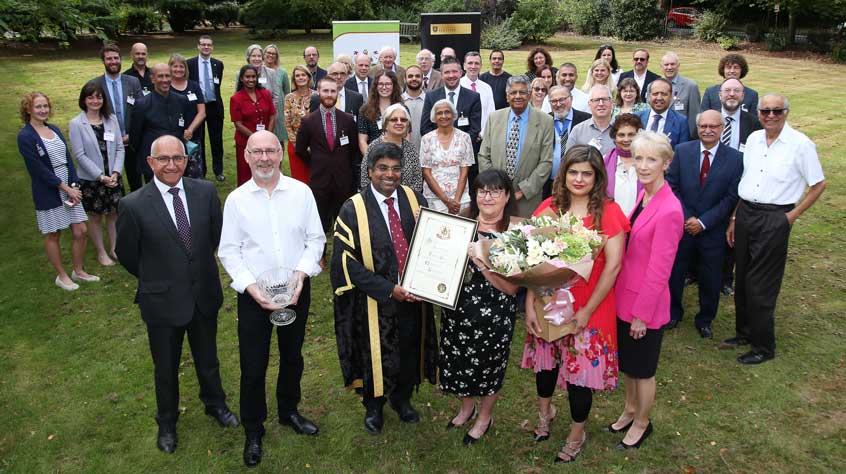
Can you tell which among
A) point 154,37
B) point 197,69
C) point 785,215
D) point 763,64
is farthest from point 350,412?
point 154,37

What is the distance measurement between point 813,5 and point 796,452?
3063 centimetres

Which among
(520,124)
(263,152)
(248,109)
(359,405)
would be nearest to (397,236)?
(263,152)

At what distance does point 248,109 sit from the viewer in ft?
29.5

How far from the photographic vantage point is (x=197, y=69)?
10.7 meters

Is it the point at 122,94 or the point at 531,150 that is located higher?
the point at 122,94

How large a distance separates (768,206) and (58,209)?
290 inches

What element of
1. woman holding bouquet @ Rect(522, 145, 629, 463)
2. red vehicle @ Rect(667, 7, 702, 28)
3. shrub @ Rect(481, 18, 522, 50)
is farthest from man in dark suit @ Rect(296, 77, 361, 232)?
red vehicle @ Rect(667, 7, 702, 28)

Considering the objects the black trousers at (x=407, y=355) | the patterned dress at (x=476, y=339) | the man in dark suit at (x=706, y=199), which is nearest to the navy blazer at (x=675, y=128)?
the man in dark suit at (x=706, y=199)

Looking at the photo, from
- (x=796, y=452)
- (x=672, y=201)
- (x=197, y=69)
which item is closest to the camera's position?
(x=672, y=201)

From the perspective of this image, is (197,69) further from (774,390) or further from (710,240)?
(774,390)

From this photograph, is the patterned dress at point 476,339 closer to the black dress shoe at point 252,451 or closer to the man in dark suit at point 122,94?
the black dress shoe at point 252,451

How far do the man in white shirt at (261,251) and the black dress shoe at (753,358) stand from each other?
4.09 metres

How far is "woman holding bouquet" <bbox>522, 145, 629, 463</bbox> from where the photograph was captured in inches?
154

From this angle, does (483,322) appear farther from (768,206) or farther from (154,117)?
(154,117)
